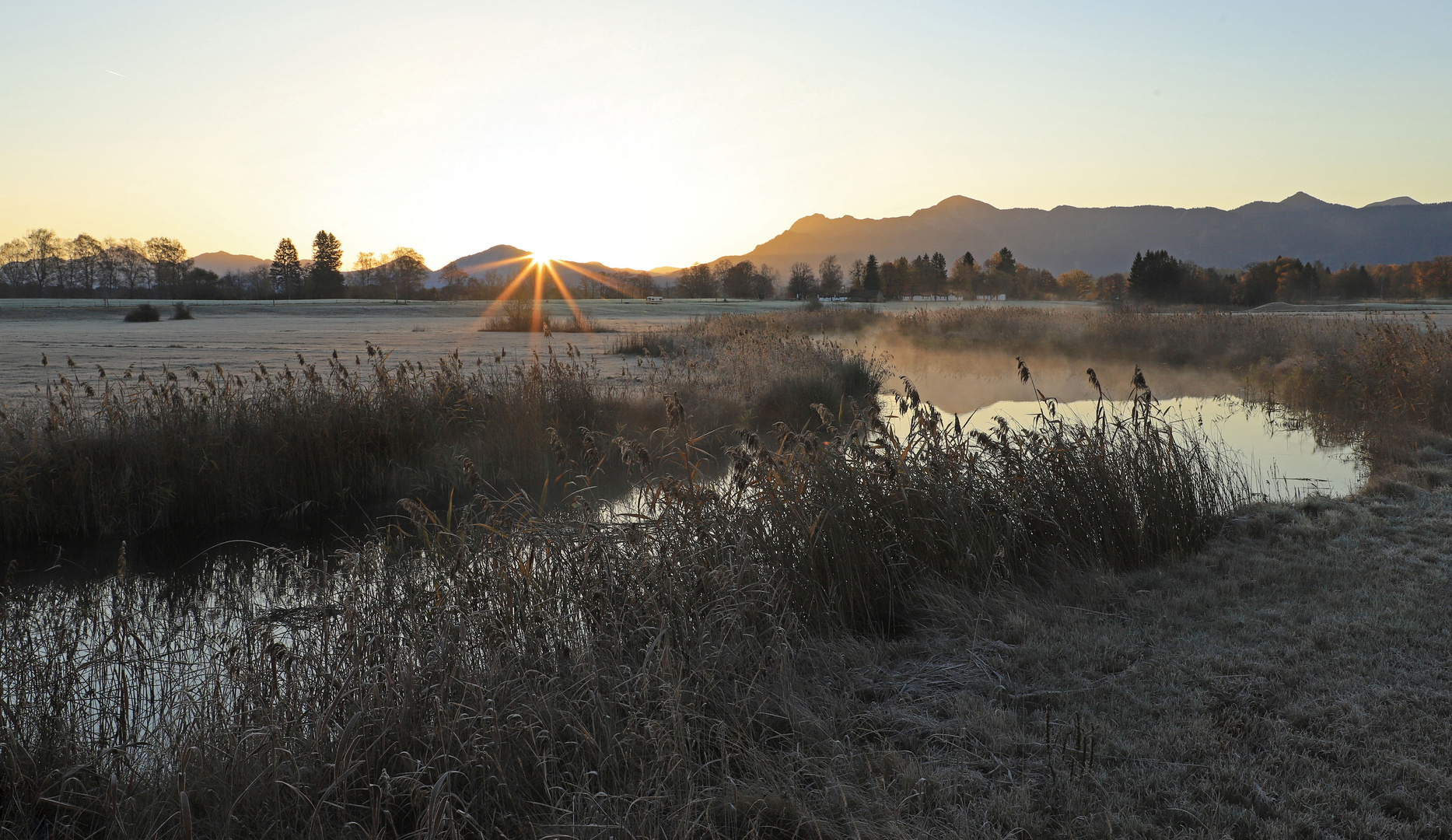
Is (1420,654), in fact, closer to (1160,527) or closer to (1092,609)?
(1092,609)

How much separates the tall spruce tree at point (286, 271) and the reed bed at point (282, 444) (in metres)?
92.7

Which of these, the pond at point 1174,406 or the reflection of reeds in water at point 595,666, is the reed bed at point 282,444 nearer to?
the reflection of reeds in water at point 595,666

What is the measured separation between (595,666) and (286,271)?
351ft

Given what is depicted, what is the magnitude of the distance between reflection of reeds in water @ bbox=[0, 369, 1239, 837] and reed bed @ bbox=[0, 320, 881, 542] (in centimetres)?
245

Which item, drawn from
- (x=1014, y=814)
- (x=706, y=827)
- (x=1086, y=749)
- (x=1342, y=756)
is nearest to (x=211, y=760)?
(x=706, y=827)

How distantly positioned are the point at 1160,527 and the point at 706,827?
4.57 metres

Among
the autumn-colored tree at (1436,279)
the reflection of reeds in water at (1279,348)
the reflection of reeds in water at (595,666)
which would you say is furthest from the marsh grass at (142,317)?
the autumn-colored tree at (1436,279)

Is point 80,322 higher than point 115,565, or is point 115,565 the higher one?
point 80,322

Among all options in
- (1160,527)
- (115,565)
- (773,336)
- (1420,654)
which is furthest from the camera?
(773,336)

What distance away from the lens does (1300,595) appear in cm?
455

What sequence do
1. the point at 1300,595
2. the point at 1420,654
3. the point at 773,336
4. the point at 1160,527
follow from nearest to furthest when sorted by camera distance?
1. the point at 1420,654
2. the point at 1300,595
3. the point at 1160,527
4. the point at 773,336

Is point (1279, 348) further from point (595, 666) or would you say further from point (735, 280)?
point (735, 280)

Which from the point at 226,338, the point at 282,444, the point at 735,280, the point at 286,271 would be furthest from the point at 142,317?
the point at 735,280

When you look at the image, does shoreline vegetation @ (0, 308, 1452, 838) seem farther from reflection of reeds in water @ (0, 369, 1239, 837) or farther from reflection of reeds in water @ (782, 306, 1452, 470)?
reflection of reeds in water @ (782, 306, 1452, 470)
